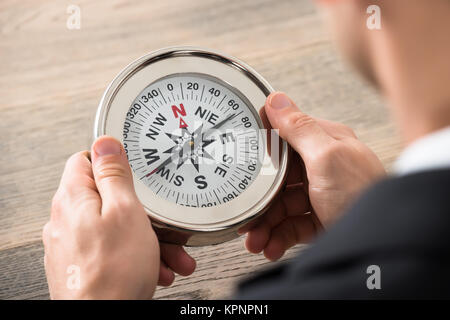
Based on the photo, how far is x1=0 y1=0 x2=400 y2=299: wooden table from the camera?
126 centimetres

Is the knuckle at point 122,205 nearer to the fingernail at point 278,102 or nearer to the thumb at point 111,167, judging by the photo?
the thumb at point 111,167

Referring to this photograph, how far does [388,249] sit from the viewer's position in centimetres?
55

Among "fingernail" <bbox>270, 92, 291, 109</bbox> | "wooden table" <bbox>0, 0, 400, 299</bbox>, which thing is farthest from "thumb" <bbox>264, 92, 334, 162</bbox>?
"wooden table" <bbox>0, 0, 400, 299</bbox>

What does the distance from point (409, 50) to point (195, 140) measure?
22.4 inches

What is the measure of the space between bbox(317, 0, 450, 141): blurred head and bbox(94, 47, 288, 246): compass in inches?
18.5

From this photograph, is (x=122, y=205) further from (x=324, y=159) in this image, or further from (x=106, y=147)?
(x=324, y=159)

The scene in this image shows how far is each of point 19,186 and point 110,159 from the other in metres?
0.45

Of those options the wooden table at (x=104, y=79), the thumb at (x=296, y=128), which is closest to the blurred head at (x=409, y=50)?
the thumb at (x=296, y=128)

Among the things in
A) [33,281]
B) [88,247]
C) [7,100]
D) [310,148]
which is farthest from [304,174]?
[7,100]

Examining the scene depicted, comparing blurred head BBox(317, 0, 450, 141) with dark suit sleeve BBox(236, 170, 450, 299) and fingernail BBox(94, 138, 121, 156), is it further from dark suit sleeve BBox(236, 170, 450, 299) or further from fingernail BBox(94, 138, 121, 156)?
fingernail BBox(94, 138, 121, 156)

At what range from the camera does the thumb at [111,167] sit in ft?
3.17

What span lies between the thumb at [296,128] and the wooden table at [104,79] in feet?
1.05
